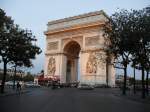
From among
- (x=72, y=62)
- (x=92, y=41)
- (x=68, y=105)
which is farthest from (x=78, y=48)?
(x=68, y=105)

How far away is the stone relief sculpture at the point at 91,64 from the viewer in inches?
2315

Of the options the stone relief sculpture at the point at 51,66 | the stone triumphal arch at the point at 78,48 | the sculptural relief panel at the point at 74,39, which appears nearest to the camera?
the stone triumphal arch at the point at 78,48

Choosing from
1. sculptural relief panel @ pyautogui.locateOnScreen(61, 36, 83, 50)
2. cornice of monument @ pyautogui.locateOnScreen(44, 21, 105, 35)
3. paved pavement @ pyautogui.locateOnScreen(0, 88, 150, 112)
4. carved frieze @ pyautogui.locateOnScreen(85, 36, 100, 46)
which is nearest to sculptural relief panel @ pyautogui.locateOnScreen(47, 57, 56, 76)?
sculptural relief panel @ pyautogui.locateOnScreen(61, 36, 83, 50)

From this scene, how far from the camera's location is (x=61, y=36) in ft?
219

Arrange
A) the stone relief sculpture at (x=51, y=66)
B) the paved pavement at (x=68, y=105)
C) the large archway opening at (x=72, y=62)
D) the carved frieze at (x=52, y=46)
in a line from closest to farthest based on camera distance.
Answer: the paved pavement at (x=68, y=105) → the stone relief sculpture at (x=51, y=66) → the carved frieze at (x=52, y=46) → the large archway opening at (x=72, y=62)

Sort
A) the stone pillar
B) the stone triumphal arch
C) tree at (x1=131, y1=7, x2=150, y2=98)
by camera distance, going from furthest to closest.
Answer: the stone pillar, the stone triumphal arch, tree at (x1=131, y1=7, x2=150, y2=98)

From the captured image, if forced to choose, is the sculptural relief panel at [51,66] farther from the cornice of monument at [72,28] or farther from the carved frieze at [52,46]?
the cornice of monument at [72,28]

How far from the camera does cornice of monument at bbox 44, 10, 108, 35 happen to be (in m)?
60.2

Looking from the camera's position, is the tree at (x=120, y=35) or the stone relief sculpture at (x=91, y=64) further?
the stone relief sculpture at (x=91, y=64)

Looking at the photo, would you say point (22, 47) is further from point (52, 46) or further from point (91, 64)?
point (52, 46)

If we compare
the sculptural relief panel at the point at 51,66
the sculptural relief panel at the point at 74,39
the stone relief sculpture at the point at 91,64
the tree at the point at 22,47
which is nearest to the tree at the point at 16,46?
the tree at the point at 22,47

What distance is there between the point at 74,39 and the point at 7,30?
35056 millimetres

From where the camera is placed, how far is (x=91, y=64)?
5978 centimetres

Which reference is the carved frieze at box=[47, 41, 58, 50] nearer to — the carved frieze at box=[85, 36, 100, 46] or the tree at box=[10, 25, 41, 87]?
the carved frieze at box=[85, 36, 100, 46]
